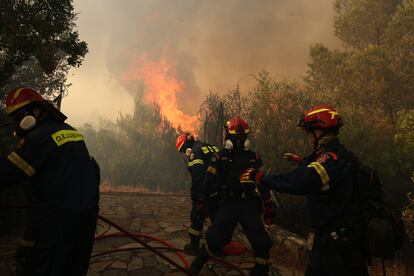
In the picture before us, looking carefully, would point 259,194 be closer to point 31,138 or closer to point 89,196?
point 89,196

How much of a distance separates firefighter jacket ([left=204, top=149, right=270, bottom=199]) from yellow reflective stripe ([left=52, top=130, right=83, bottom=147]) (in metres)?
2.42

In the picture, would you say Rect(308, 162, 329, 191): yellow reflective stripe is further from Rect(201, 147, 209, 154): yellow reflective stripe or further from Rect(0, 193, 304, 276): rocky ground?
Rect(201, 147, 209, 154): yellow reflective stripe

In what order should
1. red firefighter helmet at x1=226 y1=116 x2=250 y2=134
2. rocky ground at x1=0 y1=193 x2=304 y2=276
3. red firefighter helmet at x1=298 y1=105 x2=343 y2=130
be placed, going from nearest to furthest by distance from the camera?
red firefighter helmet at x1=298 y1=105 x2=343 y2=130, red firefighter helmet at x1=226 y1=116 x2=250 y2=134, rocky ground at x1=0 y1=193 x2=304 y2=276

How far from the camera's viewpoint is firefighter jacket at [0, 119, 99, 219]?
7.29ft

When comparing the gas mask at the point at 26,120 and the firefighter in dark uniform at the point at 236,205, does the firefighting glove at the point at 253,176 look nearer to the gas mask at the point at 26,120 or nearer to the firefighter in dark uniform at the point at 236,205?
the firefighter in dark uniform at the point at 236,205

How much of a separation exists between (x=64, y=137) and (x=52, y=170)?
283 millimetres

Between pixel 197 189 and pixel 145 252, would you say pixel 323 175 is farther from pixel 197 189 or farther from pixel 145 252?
pixel 145 252

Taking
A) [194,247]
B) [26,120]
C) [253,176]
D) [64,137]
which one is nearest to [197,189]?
[194,247]

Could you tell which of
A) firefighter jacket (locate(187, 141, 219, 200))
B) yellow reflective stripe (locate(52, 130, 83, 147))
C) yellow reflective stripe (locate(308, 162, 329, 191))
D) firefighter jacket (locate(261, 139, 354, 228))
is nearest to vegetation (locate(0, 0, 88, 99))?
firefighter jacket (locate(187, 141, 219, 200))

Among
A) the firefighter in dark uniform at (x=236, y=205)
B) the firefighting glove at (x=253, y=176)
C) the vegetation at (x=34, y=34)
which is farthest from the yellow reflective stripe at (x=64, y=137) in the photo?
the vegetation at (x=34, y=34)

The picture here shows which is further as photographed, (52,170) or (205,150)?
(205,150)

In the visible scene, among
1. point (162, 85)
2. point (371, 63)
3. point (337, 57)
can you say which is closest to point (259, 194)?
point (371, 63)

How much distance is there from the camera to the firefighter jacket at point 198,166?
18.6 ft

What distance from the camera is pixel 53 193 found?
232 cm
